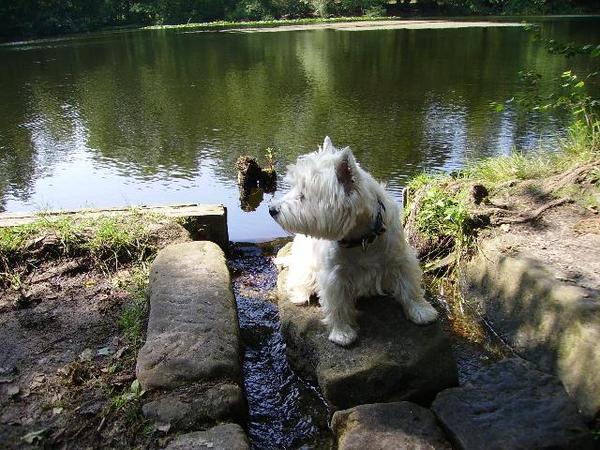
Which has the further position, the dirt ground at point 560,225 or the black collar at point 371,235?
the dirt ground at point 560,225

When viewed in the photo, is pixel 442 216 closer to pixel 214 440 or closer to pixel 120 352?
pixel 120 352

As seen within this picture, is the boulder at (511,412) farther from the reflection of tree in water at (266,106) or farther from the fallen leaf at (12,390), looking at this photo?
the reflection of tree in water at (266,106)

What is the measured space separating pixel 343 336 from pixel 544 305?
133 cm

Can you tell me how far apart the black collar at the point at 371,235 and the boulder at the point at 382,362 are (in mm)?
559

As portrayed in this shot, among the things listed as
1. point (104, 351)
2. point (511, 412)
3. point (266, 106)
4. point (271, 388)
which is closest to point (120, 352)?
point (104, 351)

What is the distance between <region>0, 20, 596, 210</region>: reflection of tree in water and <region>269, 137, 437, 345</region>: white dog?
13.1ft

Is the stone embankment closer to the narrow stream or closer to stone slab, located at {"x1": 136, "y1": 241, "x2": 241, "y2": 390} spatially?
stone slab, located at {"x1": 136, "y1": 241, "x2": 241, "y2": 390}

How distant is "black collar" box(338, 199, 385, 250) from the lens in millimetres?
3188

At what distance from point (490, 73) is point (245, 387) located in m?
13.1

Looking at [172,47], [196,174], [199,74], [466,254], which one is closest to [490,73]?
[199,74]

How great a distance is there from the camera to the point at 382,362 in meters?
3.26

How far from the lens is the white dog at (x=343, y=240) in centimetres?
300

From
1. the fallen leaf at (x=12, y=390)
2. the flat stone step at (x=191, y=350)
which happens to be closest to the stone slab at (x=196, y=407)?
the flat stone step at (x=191, y=350)

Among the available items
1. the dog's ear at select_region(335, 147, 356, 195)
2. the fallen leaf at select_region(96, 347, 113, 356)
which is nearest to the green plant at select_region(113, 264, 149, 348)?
the fallen leaf at select_region(96, 347, 113, 356)
